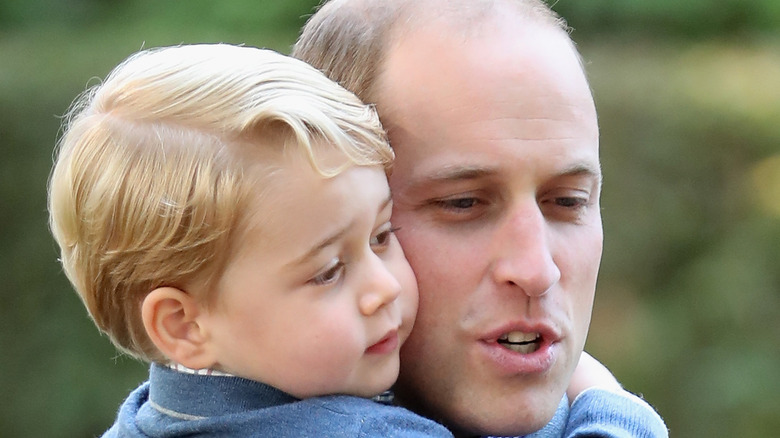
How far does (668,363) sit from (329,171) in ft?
11.6

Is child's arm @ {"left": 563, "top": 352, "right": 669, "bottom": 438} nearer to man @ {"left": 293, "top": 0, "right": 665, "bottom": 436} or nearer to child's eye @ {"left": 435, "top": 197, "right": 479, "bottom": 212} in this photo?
man @ {"left": 293, "top": 0, "right": 665, "bottom": 436}

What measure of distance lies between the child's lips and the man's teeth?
241 mm

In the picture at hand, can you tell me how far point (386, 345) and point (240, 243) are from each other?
318 mm

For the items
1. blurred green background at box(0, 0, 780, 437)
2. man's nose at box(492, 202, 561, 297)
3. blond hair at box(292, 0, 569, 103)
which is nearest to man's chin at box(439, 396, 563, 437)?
man's nose at box(492, 202, 561, 297)

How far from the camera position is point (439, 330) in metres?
2.04

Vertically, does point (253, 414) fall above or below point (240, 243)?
below

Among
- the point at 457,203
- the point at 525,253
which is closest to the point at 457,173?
the point at 457,203

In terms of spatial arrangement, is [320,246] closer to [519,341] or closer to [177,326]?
[177,326]

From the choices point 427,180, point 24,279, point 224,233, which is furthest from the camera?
point 24,279

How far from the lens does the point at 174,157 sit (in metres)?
1.70

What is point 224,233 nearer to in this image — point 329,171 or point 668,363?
point 329,171

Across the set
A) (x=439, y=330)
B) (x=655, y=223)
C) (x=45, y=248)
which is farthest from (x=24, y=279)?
(x=439, y=330)

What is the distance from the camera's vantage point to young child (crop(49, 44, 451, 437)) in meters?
1.69

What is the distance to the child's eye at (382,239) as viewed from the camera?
6.12 ft
